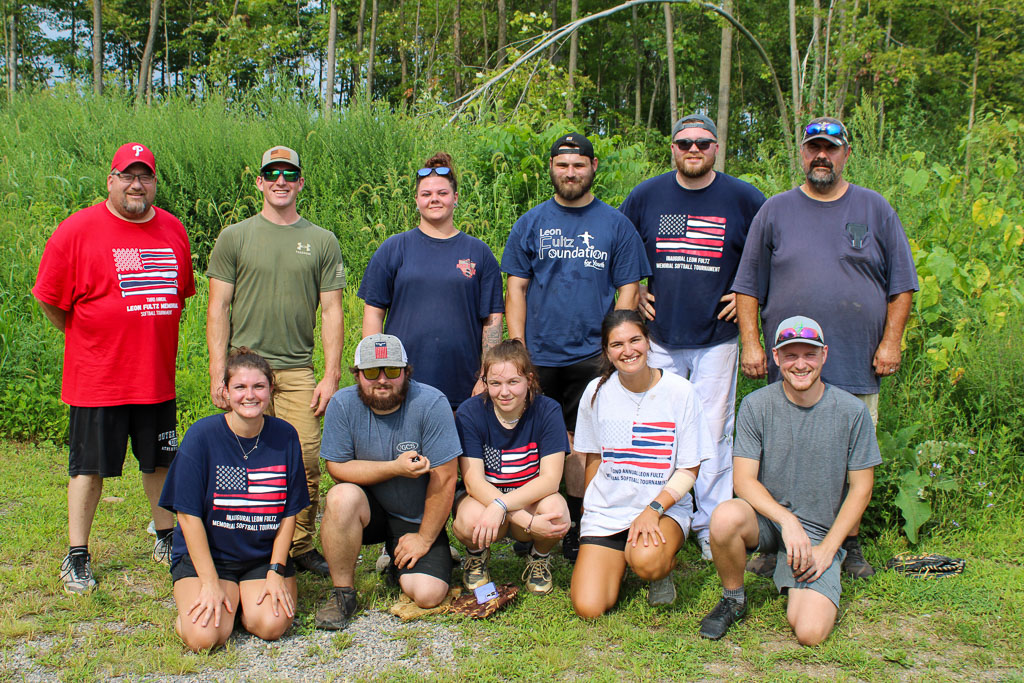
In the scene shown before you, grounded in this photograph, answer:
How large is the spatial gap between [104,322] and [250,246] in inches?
35.0

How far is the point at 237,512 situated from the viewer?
3.86 m

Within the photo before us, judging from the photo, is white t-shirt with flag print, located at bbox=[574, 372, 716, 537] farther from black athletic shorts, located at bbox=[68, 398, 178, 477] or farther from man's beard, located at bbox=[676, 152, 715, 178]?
black athletic shorts, located at bbox=[68, 398, 178, 477]

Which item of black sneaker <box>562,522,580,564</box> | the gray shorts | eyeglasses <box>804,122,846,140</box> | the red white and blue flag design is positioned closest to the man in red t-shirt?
black sneaker <box>562,522,580,564</box>

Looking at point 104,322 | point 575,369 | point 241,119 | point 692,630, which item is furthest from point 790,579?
point 241,119

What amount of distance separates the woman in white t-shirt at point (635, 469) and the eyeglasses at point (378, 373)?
1083mm

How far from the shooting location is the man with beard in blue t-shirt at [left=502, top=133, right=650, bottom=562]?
4668 millimetres

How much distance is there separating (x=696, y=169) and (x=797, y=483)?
6.29ft

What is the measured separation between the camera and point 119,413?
4.43 meters

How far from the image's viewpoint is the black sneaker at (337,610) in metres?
3.85

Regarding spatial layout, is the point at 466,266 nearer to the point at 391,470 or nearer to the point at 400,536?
the point at 391,470

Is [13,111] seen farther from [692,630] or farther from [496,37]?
[496,37]

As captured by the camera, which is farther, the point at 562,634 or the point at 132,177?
the point at 132,177

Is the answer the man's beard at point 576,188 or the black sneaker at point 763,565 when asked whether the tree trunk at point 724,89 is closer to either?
the man's beard at point 576,188

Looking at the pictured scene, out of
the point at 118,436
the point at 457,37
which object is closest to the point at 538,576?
the point at 118,436
